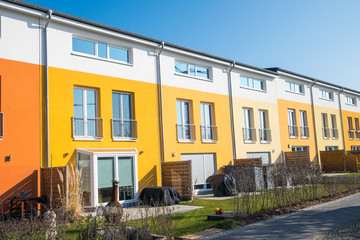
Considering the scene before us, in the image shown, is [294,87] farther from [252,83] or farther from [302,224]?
[302,224]

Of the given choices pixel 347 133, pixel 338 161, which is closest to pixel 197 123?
pixel 338 161

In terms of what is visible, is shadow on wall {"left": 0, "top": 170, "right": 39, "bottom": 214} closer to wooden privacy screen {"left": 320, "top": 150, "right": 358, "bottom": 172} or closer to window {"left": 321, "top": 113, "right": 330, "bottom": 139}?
wooden privacy screen {"left": 320, "top": 150, "right": 358, "bottom": 172}

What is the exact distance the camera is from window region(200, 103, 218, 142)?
18.2 metres

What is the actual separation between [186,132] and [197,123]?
0.78m

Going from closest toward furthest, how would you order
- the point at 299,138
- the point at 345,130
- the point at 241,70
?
the point at 241,70, the point at 299,138, the point at 345,130

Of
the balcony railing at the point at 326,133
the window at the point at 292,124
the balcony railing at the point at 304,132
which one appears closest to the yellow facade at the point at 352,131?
the balcony railing at the point at 326,133

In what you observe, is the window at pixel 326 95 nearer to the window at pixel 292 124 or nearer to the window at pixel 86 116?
the window at pixel 292 124

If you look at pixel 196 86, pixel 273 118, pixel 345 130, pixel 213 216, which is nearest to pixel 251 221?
pixel 213 216

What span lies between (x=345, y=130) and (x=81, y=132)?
973 inches

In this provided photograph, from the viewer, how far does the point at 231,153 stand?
760 inches

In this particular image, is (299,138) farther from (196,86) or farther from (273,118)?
(196,86)

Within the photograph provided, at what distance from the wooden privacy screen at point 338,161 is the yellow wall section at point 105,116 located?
15.8m

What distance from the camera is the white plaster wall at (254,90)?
20438 mm

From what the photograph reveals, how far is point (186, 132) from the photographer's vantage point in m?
17.4
